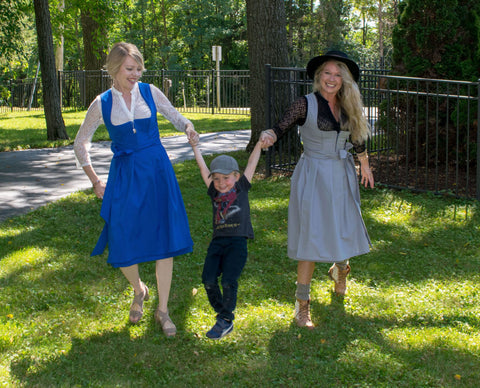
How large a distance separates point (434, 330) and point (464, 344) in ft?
0.90

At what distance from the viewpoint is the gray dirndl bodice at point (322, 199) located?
446cm

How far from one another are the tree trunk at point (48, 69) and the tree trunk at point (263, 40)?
209 inches

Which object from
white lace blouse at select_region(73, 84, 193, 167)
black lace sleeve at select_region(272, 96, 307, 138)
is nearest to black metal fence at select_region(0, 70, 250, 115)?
white lace blouse at select_region(73, 84, 193, 167)

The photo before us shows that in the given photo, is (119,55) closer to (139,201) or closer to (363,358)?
(139,201)

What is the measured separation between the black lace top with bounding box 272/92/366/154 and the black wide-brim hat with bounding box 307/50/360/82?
0.24 metres

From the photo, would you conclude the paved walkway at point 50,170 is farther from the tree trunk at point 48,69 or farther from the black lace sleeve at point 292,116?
the black lace sleeve at point 292,116

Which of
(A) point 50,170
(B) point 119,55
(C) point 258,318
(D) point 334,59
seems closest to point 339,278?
(C) point 258,318

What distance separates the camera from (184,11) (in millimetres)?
47906

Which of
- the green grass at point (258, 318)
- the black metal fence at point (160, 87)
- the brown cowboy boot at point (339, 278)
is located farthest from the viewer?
the black metal fence at point (160, 87)

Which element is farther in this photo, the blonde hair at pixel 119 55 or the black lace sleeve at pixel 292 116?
the black lace sleeve at pixel 292 116

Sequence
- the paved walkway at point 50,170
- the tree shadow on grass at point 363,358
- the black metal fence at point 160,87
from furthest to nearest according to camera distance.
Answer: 1. the black metal fence at point 160,87
2. the paved walkway at point 50,170
3. the tree shadow on grass at point 363,358

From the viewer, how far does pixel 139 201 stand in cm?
430

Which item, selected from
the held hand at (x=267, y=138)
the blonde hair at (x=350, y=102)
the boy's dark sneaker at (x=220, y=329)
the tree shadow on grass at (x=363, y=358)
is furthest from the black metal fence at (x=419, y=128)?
the boy's dark sneaker at (x=220, y=329)

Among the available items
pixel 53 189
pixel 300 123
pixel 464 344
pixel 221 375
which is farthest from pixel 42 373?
pixel 53 189
